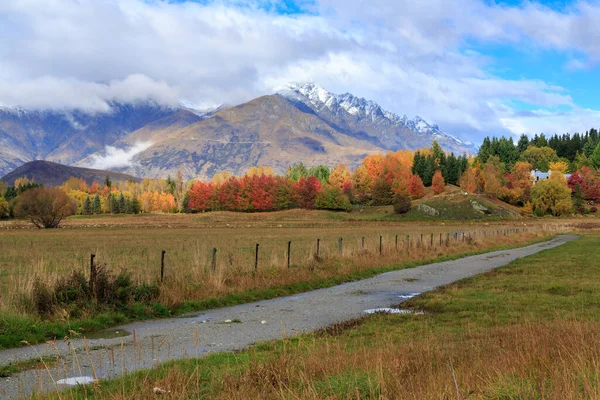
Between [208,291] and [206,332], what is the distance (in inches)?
229

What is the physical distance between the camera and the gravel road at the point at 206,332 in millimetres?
9500

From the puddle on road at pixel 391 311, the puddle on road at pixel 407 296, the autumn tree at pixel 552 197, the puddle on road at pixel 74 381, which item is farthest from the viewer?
the autumn tree at pixel 552 197

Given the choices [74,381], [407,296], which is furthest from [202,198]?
[74,381]

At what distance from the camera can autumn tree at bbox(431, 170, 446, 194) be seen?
180m

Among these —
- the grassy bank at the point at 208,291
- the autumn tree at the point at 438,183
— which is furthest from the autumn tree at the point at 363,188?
the grassy bank at the point at 208,291

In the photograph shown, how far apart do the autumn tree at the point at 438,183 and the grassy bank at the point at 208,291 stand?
148384 millimetres

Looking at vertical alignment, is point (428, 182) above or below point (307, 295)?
above

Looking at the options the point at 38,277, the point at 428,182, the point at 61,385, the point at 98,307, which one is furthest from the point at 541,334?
the point at 428,182

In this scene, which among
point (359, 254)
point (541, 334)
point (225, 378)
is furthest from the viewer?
point (359, 254)

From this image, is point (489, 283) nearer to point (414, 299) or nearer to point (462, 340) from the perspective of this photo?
point (414, 299)

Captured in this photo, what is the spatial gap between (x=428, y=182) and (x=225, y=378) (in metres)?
194

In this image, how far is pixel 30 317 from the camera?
567 inches

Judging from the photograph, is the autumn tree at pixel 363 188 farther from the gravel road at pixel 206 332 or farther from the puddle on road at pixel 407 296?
the puddle on road at pixel 407 296

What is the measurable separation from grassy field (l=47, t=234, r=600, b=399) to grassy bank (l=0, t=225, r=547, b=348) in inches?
218
